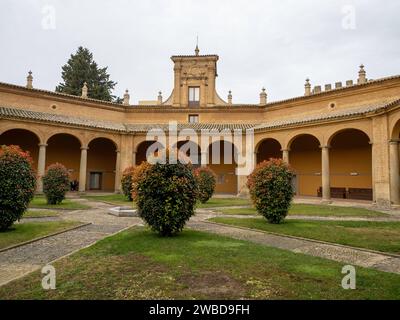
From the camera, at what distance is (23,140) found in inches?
1106

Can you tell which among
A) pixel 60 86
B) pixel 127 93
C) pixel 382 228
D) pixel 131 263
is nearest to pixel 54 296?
pixel 131 263

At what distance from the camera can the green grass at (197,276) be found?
14.6 ft

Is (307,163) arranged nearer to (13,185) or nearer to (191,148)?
(191,148)

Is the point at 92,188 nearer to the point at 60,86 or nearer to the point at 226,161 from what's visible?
the point at 226,161

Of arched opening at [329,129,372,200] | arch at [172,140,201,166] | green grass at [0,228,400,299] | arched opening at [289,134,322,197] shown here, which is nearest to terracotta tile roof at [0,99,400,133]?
arch at [172,140,201,166]

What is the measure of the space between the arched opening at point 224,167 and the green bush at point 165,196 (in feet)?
76.7

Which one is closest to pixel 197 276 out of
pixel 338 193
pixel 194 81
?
pixel 338 193

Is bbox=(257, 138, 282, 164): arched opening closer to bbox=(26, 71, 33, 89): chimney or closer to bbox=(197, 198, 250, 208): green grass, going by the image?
bbox=(197, 198, 250, 208): green grass

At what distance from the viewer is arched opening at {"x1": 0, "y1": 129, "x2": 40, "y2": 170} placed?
27234mm

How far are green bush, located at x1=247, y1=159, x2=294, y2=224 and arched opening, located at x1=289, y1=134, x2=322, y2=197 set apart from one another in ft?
54.8

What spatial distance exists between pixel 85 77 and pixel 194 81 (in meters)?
26.8

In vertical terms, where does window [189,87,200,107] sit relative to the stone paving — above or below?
above
